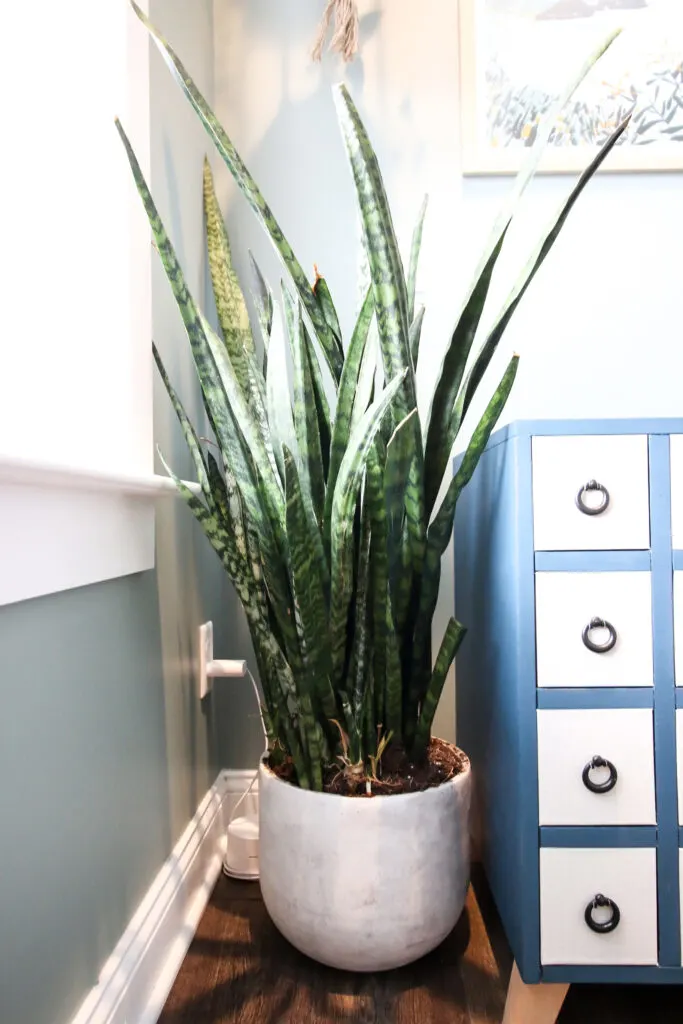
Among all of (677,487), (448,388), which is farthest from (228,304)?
(677,487)

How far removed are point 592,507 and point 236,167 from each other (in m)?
0.53

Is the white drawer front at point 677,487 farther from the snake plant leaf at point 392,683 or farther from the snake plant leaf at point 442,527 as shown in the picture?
the snake plant leaf at point 392,683

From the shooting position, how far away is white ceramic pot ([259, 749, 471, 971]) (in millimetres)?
710

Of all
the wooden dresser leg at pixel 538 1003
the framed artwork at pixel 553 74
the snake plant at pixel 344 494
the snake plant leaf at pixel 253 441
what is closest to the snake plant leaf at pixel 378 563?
the snake plant at pixel 344 494

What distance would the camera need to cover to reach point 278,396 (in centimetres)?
73

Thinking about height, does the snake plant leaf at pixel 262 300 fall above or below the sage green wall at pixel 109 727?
above

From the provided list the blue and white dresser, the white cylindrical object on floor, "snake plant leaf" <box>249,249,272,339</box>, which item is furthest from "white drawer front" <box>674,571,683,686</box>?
the white cylindrical object on floor

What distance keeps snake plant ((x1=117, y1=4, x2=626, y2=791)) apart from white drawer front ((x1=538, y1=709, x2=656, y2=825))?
5.7 inches

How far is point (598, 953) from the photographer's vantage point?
69 centimetres

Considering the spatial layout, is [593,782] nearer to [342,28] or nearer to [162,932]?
[162,932]

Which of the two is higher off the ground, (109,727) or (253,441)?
(253,441)

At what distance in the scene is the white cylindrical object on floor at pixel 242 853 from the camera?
1006 mm

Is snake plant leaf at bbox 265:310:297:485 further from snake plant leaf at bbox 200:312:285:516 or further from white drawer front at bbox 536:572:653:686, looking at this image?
white drawer front at bbox 536:572:653:686

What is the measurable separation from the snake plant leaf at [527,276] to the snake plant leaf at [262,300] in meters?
0.25
